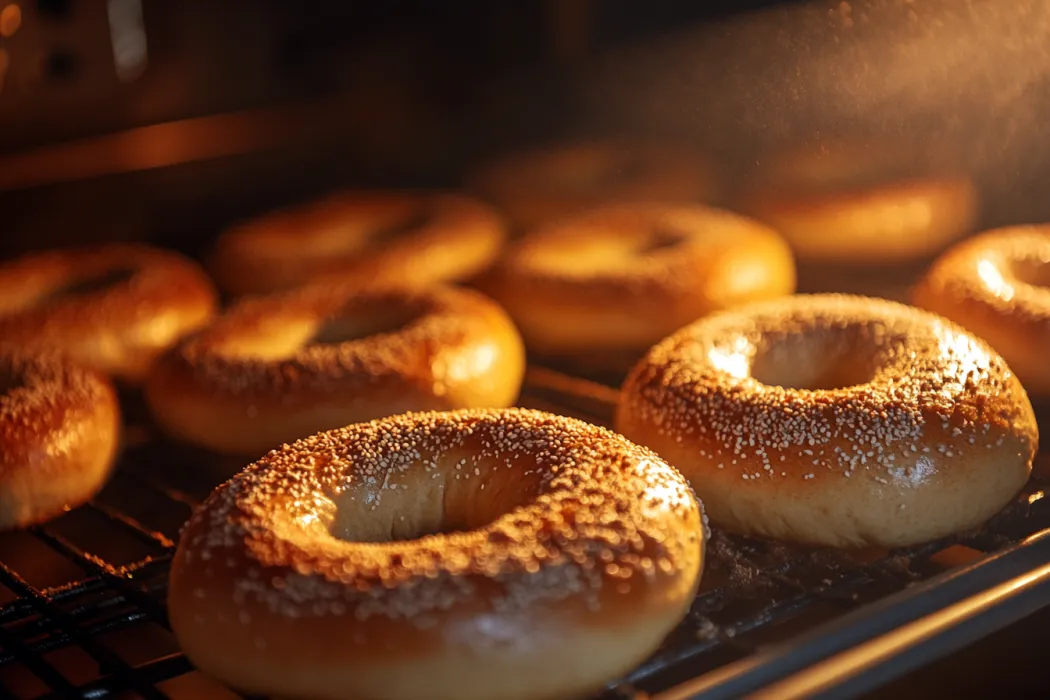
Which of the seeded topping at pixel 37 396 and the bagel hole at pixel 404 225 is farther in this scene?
the bagel hole at pixel 404 225

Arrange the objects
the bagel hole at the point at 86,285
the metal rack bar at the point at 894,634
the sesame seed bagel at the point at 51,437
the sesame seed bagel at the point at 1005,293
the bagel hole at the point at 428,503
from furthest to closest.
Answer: the bagel hole at the point at 86,285
the sesame seed bagel at the point at 1005,293
the sesame seed bagel at the point at 51,437
the bagel hole at the point at 428,503
the metal rack bar at the point at 894,634

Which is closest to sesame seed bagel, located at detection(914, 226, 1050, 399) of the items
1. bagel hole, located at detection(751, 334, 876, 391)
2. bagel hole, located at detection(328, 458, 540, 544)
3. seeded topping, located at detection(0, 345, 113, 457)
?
bagel hole, located at detection(751, 334, 876, 391)

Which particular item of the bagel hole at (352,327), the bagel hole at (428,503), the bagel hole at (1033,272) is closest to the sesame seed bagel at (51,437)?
the bagel hole at (352,327)

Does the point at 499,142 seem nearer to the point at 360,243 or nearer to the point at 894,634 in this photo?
the point at 360,243

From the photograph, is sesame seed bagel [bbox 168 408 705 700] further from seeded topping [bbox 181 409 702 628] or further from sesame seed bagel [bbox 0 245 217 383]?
sesame seed bagel [bbox 0 245 217 383]

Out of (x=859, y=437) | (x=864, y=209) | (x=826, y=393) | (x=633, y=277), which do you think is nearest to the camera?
(x=859, y=437)

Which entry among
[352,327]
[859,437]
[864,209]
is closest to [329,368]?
[352,327]

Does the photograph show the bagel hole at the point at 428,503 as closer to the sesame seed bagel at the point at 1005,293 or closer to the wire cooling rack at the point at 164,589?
the wire cooling rack at the point at 164,589
